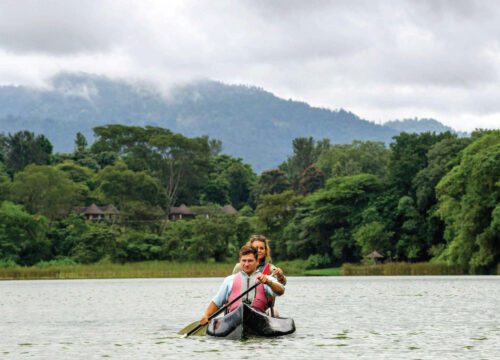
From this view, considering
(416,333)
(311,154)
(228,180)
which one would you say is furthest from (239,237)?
(311,154)

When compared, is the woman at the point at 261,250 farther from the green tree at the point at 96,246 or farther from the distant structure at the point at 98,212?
the distant structure at the point at 98,212

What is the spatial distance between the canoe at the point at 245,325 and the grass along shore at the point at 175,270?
53455 millimetres

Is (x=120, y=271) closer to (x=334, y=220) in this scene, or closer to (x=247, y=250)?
(x=334, y=220)

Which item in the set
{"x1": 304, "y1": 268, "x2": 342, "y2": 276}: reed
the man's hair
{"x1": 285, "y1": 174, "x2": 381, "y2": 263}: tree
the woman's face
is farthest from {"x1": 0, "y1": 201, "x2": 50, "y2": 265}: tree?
the man's hair

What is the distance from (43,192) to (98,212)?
14.7 meters

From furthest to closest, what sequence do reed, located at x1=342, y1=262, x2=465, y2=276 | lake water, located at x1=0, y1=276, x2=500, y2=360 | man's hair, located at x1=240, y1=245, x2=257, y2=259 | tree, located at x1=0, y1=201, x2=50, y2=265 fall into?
1. tree, located at x1=0, y1=201, x2=50, y2=265
2. reed, located at x1=342, y1=262, x2=465, y2=276
3. man's hair, located at x1=240, y1=245, x2=257, y2=259
4. lake water, located at x1=0, y1=276, x2=500, y2=360

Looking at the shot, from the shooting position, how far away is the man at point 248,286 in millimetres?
20234

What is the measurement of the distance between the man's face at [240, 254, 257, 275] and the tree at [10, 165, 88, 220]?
3649 inches

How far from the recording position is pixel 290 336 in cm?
2284

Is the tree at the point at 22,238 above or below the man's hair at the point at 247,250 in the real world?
above

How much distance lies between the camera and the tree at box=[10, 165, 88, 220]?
111188 mm

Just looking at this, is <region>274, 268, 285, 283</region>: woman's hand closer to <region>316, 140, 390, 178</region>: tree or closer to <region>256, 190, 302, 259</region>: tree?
<region>256, 190, 302, 259</region>: tree

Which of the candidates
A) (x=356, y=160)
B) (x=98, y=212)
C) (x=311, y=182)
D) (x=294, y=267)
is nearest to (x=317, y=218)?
(x=294, y=267)

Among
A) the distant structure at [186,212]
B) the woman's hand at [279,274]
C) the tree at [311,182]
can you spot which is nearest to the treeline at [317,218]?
the distant structure at [186,212]
